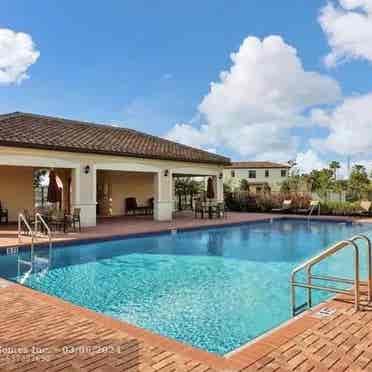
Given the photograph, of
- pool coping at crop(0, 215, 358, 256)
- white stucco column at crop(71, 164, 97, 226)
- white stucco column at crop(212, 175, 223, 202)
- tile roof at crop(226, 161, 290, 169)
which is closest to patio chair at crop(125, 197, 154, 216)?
white stucco column at crop(212, 175, 223, 202)

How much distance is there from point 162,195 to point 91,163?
A: 4.25 metres

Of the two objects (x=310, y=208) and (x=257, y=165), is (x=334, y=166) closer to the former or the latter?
(x=257, y=165)

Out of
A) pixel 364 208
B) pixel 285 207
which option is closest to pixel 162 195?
pixel 285 207

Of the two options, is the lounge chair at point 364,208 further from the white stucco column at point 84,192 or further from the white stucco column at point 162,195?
the white stucco column at point 84,192

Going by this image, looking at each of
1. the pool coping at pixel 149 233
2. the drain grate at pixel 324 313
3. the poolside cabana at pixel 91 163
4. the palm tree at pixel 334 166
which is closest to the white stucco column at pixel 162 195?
the poolside cabana at pixel 91 163

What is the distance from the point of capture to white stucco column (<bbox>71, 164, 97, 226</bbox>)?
1481 centimetres

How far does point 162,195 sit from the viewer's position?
18.1m

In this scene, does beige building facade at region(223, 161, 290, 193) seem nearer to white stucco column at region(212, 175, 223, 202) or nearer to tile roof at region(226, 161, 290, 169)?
tile roof at region(226, 161, 290, 169)

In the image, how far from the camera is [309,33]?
1655 cm

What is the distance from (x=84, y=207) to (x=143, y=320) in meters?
10.0

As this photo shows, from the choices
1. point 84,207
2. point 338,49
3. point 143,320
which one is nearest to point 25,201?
point 84,207

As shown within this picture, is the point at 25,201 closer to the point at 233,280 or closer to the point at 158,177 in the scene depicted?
the point at 158,177

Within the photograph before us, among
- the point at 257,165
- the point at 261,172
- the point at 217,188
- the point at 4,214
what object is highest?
the point at 257,165

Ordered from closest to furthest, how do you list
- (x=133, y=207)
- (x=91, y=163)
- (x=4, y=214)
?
(x=91, y=163) < (x=4, y=214) < (x=133, y=207)
